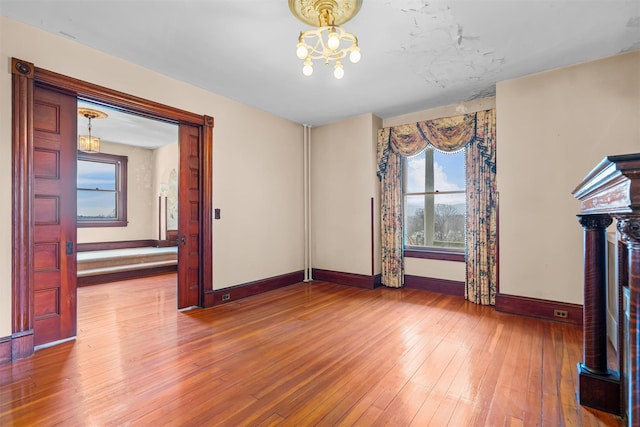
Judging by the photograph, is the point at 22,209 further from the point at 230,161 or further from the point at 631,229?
the point at 631,229

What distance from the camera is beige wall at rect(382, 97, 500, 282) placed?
4.25m

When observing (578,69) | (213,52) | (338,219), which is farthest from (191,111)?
(578,69)

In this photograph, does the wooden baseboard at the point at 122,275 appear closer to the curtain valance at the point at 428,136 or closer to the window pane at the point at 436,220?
the curtain valance at the point at 428,136

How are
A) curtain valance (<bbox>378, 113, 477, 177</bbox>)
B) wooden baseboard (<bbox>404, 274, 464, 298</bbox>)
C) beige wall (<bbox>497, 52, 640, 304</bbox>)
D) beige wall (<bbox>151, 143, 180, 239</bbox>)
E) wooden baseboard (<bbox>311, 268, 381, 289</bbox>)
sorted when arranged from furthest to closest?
beige wall (<bbox>151, 143, 180, 239</bbox>) < wooden baseboard (<bbox>311, 268, 381, 289</bbox>) < wooden baseboard (<bbox>404, 274, 464, 298</bbox>) < curtain valance (<bbox>378, 113, 477, 177</bbox>) < beige wall (<bbox>497, 52, 640, 304</bbox>)

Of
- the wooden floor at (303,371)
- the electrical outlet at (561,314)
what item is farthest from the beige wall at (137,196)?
the electrical outlet at (561,314)

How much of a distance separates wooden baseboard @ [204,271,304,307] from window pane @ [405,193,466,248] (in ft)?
6.91

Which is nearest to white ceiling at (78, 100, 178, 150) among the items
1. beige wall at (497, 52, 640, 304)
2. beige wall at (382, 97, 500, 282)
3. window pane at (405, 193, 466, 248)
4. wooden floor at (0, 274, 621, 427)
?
wooden floor at (0, 274, 621, 427)

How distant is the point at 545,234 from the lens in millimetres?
3414

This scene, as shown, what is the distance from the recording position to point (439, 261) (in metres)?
4.62

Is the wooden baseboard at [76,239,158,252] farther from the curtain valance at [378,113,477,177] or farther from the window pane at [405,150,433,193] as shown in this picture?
the window pane at [405,150,433,193]

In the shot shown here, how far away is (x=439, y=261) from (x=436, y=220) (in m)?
0.67

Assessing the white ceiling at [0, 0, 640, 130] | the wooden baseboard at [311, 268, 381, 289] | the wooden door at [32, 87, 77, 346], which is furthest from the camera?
the wooden baseboard at [311, 268, 381, 289]

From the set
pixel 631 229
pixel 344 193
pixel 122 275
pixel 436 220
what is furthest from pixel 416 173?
pixel 122 275

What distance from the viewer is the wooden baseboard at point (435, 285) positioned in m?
4.43
